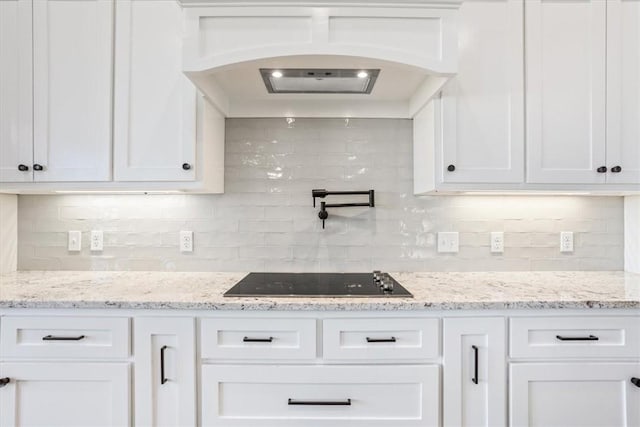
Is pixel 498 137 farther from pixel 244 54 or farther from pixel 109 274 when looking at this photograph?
pixel 109 274

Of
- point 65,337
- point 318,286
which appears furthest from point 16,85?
point 318,286

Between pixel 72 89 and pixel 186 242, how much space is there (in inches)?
36.2

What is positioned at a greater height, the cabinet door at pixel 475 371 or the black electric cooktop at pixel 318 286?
the black electric cooktop at pixel 318 286

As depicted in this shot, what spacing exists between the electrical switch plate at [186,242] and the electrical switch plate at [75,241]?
1.95 feet

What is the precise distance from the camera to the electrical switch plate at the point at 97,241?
1932 millimetres

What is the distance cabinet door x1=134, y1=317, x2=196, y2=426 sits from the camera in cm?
130

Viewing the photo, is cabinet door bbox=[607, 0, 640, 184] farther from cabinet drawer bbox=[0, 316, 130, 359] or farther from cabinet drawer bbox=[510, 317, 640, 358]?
cabinet drawer bbox=[0, 316, 130, 359]

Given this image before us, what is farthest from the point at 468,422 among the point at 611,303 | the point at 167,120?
the point at 167,120

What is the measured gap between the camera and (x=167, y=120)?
1.60 m

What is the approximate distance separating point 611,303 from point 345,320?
3.39 feet

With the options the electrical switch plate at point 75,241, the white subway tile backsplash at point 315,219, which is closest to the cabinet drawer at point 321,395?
the white subway tile backsplash at point 315,219

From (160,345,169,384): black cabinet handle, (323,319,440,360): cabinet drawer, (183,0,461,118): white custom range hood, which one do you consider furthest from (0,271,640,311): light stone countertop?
(183,0,461,118): white custom range hood

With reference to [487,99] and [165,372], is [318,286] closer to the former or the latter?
[165,372]

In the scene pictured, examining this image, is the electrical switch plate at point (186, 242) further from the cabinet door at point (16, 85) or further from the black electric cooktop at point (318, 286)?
the cabinet door at point (16, 85)
